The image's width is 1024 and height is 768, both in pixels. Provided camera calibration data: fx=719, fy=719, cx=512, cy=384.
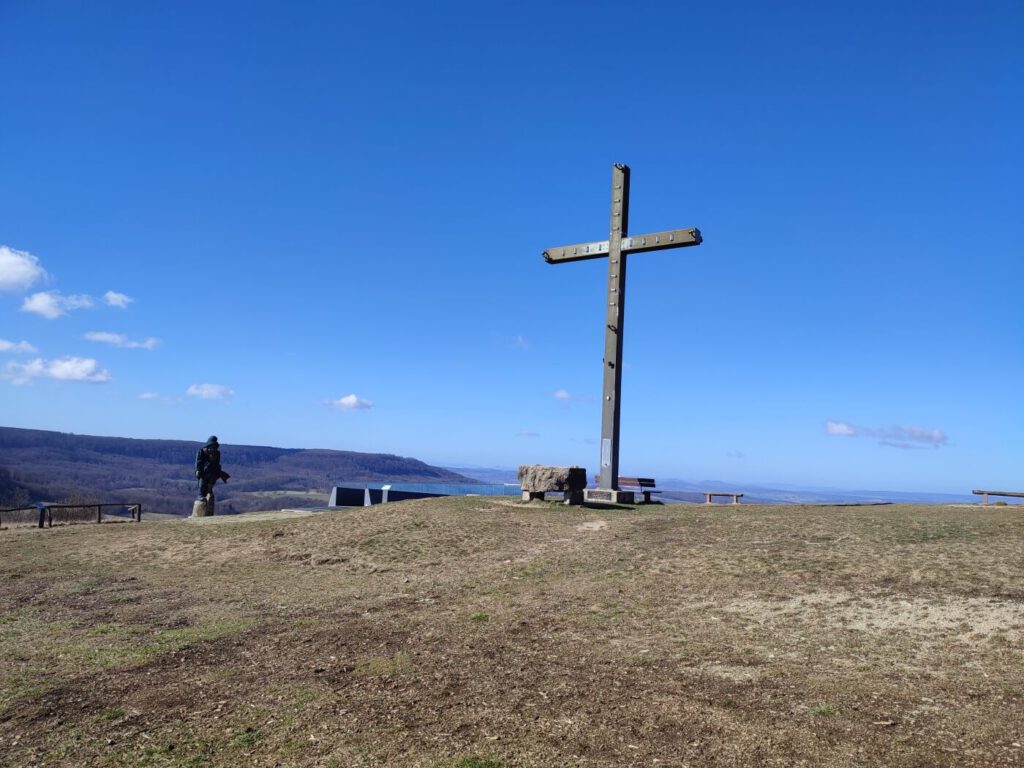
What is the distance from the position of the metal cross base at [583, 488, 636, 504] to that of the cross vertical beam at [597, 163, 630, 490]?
0.23 metres

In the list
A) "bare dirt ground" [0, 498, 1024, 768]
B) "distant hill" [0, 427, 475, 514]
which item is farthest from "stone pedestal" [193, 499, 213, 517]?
"distant hill" [0, 427, 475, 514]

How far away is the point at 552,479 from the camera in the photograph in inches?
757

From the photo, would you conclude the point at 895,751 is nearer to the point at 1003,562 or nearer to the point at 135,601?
the point at 1003,562

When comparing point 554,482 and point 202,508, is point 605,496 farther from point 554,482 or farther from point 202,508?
point 202,508

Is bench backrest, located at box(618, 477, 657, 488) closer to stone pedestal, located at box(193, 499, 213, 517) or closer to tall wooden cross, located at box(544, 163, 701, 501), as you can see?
tall wooden cross, located at box(544, 163, 701, 501)

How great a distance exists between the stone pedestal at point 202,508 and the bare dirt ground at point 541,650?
309 inches

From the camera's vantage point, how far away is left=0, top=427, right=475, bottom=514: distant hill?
422ft

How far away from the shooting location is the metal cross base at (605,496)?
1975 cm

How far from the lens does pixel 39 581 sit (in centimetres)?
1273

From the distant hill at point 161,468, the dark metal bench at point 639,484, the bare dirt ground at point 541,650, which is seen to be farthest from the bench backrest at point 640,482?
the distant hill at point 161,468

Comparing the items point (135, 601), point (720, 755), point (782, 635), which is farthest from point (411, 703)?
point (135, 601)

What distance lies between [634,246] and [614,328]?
241 cm

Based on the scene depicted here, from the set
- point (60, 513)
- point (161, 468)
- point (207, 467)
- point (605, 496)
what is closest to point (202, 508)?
point (207, 467)

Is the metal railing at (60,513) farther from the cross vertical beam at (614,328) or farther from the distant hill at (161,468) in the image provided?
the distant hill at (161,468)
